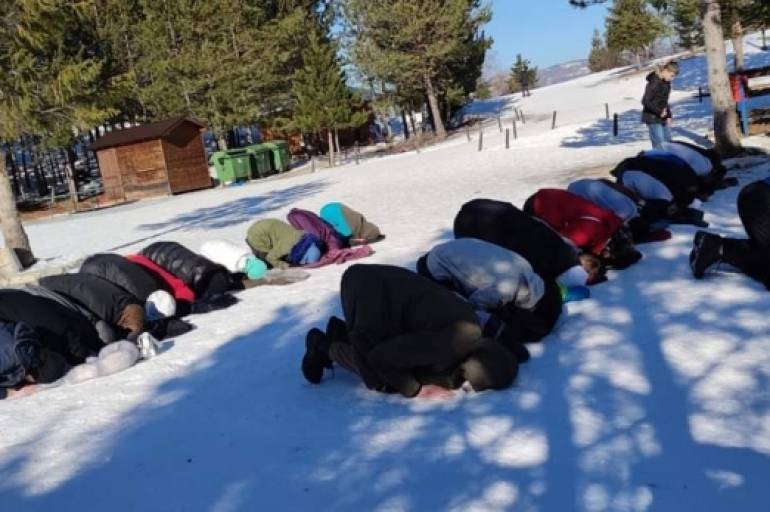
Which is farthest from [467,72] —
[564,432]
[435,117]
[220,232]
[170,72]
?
[564,432]

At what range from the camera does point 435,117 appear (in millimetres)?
35875

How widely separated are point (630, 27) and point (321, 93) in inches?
1162

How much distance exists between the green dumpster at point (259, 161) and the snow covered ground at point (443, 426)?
27456 millimetres

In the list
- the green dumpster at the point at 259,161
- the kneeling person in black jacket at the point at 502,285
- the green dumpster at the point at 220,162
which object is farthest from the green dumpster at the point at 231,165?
the kneeling person in black jacket at the point at 502,285

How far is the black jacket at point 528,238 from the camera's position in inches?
225

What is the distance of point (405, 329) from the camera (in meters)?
4.44

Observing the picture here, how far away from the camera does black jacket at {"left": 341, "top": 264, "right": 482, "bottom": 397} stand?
4.28 m

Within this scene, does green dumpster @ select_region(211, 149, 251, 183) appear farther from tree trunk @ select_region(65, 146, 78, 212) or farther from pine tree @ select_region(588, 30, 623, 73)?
pine tree @ select_region(588, 30, 623, 73)

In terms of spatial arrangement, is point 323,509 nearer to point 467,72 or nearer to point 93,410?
point 93,410

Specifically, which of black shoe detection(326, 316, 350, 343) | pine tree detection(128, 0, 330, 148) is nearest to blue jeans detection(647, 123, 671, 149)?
black shoe detection(326, 316, 350, 343)

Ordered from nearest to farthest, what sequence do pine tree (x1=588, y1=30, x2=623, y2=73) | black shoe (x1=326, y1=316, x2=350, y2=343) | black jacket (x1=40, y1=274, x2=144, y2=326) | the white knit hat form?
black shoe (x1=326, y1=316, x2=350, y2=343), black jacket (x1=40, y1=274, x2=144, y2=326), the white knit hat, pine tree (x1=588, y1=30, x2=623, y2=73)

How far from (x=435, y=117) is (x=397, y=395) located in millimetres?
32399

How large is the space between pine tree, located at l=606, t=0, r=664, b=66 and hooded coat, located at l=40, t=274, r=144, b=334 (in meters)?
49.4

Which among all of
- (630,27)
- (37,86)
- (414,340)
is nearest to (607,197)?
(414,340)
